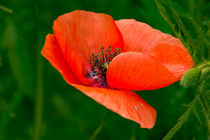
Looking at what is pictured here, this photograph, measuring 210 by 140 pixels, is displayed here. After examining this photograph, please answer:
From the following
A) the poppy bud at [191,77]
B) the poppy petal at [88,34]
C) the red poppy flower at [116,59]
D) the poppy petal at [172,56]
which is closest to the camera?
the poppy bud at [191,77]

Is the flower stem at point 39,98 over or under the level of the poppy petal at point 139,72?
under

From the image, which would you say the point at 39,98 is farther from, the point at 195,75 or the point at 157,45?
the point at 195,75

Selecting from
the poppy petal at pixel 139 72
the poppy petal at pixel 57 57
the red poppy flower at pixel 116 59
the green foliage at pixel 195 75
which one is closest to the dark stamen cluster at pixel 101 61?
the red poppy flower at pixel 116 59

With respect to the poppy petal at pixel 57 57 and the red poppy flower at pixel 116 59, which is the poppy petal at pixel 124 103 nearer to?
the red poppy flower at pixel 116 59

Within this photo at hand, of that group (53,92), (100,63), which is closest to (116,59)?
(100,63)

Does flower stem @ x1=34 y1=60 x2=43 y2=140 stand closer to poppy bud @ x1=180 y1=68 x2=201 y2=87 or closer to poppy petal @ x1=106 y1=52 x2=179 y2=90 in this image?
poppy petal @ x1=106 y1=52 x2=179 y2=90

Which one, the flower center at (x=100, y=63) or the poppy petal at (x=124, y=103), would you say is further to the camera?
the flower center at (x=100, y=63)

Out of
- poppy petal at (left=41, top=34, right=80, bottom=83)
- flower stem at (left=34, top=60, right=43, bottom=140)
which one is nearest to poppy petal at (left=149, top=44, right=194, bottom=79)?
poppy petal at (left=41, top=34, right=80, bottom=83)

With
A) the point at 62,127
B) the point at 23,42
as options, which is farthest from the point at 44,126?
the point at 23,42
